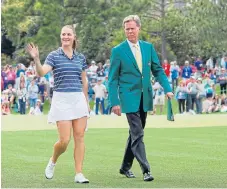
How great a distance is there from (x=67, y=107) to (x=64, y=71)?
45cm

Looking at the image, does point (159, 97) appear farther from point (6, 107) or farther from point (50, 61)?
point (50, 61)

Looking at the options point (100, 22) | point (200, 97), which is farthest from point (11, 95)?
point (100, 22)

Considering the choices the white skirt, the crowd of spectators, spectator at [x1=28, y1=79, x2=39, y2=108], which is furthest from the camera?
spectator at [x1=28, y1=79, x2=39, y2=108]

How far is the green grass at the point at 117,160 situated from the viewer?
10.9 m

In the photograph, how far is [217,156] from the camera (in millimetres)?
14820

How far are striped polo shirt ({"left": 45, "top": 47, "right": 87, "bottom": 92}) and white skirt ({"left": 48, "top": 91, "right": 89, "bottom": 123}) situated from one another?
0.25ft

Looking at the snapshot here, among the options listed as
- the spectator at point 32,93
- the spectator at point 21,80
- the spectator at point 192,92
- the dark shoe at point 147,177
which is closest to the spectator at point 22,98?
the spectator at point 21,80

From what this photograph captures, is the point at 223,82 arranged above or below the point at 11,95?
above

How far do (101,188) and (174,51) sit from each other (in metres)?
56.6

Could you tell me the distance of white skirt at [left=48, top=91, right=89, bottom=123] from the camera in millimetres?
11000

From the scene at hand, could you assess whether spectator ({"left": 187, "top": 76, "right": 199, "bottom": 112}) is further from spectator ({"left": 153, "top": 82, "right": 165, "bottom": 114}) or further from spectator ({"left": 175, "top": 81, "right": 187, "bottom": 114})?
spectator ({"left": 153, "top": 82, "right": 165, "bottom": 114})

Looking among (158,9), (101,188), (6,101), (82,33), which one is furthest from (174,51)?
(101,188)

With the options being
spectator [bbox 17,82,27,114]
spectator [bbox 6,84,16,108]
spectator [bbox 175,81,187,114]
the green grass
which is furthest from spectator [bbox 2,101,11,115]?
the green grass

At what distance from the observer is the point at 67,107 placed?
11.0 m
